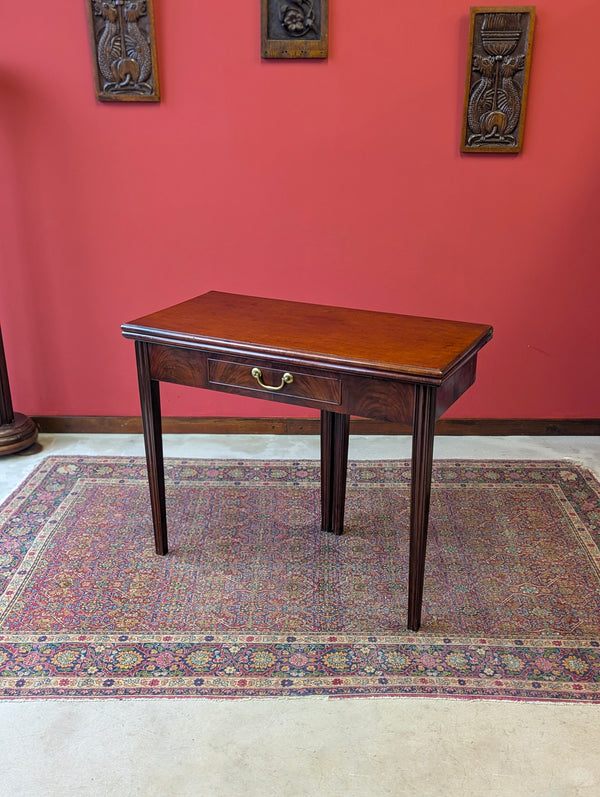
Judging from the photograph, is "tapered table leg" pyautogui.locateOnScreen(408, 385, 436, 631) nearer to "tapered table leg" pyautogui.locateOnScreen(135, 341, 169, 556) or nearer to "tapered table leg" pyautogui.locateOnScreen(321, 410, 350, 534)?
"tapered table leg" pyautogui.locateOnScreen(321, 410, 350, 534)

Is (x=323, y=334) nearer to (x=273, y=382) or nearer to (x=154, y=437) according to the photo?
(x=273, y=382)

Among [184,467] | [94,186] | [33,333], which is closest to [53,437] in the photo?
[33,333]

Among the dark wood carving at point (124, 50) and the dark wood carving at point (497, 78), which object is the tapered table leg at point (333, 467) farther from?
the dark wood carving at point (124, 50)

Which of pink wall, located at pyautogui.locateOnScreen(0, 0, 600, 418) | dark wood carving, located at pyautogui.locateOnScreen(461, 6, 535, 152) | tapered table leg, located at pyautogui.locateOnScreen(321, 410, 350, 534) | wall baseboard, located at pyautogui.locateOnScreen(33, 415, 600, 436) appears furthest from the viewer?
wall baseboard, located at pyautogui.locateOnScreen(33, 415, 600, 436)

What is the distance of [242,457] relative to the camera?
3494mm

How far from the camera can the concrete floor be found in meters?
1.75

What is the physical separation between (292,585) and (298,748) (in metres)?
0.71

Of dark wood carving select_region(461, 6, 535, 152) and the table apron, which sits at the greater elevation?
dark wood carving select_region(461, 6, 535, 152)

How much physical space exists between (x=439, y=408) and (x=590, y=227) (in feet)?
6.21

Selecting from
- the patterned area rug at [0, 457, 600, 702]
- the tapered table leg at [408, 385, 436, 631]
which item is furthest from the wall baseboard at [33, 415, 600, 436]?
the tapered table leg at [408, 385, 436, 631]

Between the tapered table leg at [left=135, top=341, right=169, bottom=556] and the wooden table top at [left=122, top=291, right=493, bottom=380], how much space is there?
113 mm

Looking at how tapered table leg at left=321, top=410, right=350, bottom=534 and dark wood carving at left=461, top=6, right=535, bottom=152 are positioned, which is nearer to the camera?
tapered table leg at left=321, top=410, right=350, bottom=534

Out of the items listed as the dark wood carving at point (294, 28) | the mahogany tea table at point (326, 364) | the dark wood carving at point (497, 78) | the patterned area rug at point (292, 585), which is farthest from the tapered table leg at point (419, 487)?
the dark wood carving at point (294, 28)

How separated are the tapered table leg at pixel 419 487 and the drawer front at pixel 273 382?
0.80 feet
